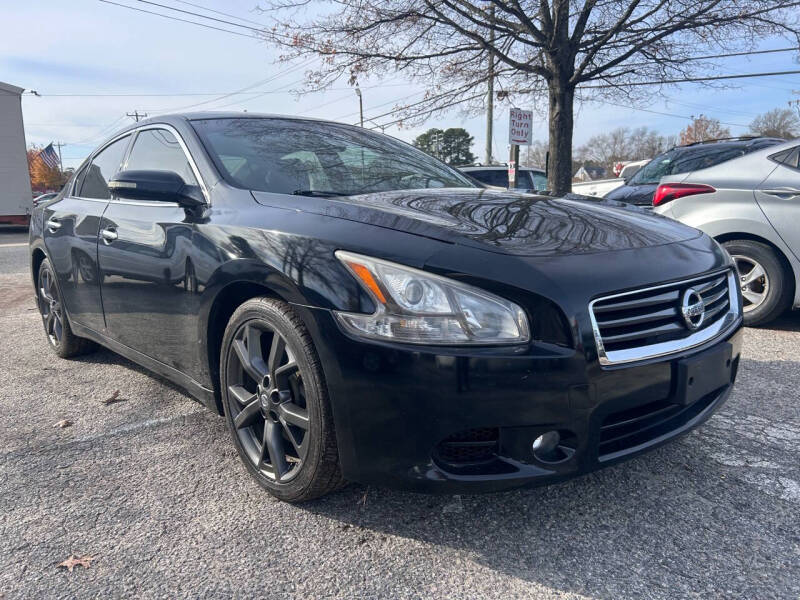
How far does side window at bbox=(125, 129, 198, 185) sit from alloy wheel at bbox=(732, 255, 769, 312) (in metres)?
4.09

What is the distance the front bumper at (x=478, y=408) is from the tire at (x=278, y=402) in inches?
3.3

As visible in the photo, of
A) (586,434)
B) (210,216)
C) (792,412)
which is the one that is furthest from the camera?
(792,412)

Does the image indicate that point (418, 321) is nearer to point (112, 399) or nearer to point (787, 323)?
point (112, 399)

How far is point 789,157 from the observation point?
468 cm

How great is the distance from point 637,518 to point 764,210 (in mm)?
3474

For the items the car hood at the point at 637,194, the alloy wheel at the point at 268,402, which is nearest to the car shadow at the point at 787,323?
the car hood at the point at 637,194

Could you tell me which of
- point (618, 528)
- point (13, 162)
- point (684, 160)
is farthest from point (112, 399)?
point (13, 162)

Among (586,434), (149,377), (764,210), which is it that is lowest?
(149,377)

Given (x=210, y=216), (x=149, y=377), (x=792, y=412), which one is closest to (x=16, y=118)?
(x=149, y=377)

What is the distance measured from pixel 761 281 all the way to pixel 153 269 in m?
4.37

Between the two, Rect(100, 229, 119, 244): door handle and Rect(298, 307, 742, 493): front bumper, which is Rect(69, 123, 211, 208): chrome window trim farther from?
Rect(298, 307, 742, 493): front bumper

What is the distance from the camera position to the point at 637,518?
6.91ft

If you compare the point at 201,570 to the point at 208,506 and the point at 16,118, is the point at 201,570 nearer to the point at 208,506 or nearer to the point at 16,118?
the point at 208,506

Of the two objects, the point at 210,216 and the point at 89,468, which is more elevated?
the point at 210,216
